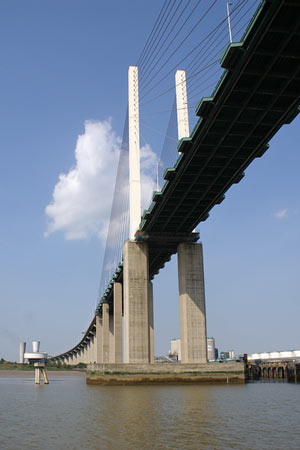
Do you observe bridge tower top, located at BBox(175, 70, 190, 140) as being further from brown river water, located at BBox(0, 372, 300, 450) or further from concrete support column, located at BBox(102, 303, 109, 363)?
concrete support column, located at BBox(102, 303, 109, 363)

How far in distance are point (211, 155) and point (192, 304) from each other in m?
16.7

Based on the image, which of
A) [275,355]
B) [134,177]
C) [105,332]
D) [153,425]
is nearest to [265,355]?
[275,355]

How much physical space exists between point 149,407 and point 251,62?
16366 millimetres

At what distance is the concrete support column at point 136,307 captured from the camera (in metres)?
45.0

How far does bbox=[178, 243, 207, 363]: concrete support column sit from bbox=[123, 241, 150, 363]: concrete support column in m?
3.28

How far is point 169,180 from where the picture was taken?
3719 centimetres

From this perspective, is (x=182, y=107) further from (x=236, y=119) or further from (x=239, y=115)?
(x=239, y=115)

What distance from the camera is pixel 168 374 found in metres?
39.2

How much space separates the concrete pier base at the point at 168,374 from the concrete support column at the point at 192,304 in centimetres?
463

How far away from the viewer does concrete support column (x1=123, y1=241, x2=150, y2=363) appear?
4497 cm

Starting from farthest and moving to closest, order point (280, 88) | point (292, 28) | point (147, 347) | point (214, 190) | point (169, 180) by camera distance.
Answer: point (147, 347) → point (214, 190) → point (169, 180) → point (280, 88) → point (292, 28)

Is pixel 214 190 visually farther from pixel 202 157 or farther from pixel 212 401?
pixel 212 401

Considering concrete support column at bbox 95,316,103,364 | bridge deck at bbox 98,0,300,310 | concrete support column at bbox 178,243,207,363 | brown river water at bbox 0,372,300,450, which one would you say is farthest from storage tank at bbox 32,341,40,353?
brown river water at bbox 0,372,300,450

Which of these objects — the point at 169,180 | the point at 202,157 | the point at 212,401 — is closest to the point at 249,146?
the point at 202,157
